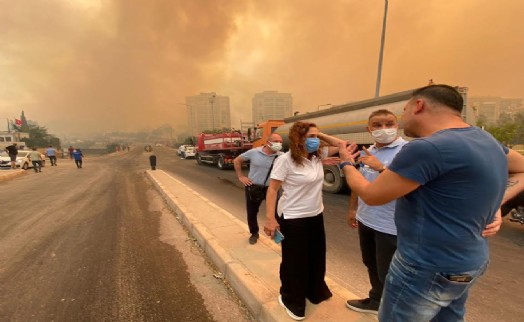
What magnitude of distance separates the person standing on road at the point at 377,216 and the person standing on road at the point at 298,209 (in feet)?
1.43

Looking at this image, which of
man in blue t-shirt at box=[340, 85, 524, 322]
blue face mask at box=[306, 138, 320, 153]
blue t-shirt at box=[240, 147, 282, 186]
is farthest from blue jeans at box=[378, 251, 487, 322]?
blue t-shirt at box=[240, 147, 282, 186]

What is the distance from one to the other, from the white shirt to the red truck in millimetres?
15073

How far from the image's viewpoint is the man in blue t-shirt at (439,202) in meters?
1.23

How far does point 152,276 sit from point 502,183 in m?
3.79

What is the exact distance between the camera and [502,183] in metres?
1.29

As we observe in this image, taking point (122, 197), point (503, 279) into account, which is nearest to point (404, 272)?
point (503, 279)

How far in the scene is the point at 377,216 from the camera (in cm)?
225

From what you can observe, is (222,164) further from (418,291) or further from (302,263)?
(418,291)

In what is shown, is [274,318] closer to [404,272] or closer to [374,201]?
[404,272]

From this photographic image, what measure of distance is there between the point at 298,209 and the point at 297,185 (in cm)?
22

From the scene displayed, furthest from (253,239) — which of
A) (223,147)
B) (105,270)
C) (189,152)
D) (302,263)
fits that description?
(189,152)

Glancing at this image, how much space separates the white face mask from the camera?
2.34m

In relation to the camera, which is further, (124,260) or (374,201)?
(124,260)

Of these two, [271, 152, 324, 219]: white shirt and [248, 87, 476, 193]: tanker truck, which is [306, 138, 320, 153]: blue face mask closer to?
[271, 152, 324, 219]: white shirt
